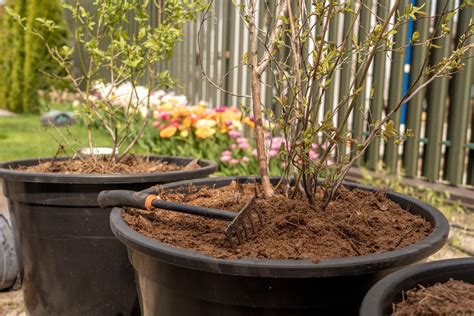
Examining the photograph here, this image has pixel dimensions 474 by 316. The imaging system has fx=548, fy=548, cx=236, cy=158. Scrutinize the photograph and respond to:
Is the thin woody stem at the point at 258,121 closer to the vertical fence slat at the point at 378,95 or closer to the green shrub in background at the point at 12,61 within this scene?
the vertical fence slat at the point at 378,95

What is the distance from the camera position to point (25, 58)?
406 inches

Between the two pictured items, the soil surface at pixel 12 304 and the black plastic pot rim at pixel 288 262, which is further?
the soil surface at pixel 12 304

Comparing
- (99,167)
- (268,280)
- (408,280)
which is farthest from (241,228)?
(99,167)

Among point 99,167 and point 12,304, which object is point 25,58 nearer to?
point 12,304

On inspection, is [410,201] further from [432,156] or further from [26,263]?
[432,156]

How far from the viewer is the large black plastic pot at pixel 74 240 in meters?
1.92

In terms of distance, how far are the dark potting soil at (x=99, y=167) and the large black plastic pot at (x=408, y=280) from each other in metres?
1.42

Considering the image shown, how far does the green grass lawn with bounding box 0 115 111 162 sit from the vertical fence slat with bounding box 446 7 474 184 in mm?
2826

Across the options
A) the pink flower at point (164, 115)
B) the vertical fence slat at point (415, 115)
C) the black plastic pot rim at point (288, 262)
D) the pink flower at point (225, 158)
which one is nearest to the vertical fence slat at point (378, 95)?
the vertical fence slat at point (415, 115)

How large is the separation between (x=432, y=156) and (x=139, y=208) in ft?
8.89

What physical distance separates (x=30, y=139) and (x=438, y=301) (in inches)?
272

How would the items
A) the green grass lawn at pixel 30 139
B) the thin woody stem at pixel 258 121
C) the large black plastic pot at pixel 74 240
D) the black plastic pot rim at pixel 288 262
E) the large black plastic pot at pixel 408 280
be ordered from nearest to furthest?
the large black plastic pot at pixel 408 280, the black plastic pot rim at pixel 288 262, the thin woody stem at pixel 258 121, the large black plastic pot at pixel 74 240, the green grass lawn at pixel 30 139

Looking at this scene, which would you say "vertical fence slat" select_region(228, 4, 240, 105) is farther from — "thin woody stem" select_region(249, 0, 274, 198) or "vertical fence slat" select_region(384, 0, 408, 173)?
"thin woody stem" select_region(249, 0, 274, 198)

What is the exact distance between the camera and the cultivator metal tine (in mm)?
1226
